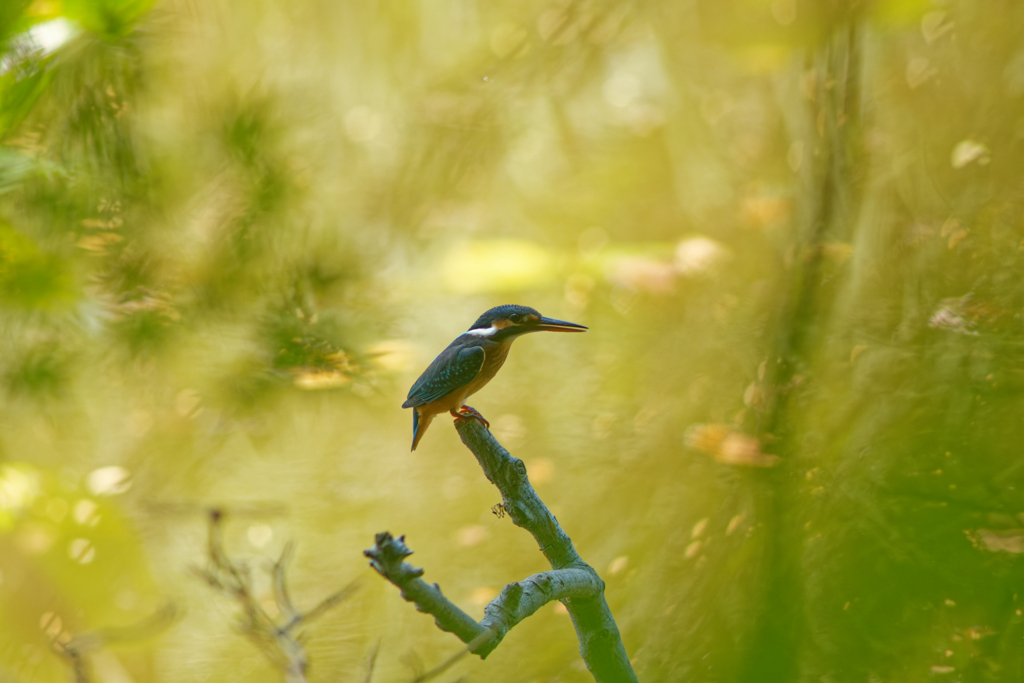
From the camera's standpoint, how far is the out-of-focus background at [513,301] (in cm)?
116

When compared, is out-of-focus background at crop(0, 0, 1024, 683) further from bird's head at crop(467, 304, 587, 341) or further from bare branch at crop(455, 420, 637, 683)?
bird's head at crop(467, 304, 587, 341)

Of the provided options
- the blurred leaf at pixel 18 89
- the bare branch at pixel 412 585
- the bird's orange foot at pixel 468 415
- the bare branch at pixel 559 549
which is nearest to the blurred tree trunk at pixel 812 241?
the bare branch at pixel 559 549

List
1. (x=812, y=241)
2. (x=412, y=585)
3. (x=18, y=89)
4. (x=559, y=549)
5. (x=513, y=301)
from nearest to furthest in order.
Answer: (x=412, y=585), (x=559, y=549), (x=18, y=89), (x=812, y=241), (x=513, y=301)

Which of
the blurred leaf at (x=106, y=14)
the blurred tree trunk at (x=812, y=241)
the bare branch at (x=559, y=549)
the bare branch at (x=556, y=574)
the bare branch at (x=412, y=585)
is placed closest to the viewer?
the bare branch at (x=412, y=585)

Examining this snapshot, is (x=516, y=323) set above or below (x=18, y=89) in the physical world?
below

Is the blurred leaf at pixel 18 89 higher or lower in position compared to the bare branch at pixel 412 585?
higher

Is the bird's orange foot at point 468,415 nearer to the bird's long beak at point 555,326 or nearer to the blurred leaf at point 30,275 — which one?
the bird's long beak at point 555,326

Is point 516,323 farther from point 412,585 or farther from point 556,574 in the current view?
point 412,585

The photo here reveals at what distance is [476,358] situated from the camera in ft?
2.59

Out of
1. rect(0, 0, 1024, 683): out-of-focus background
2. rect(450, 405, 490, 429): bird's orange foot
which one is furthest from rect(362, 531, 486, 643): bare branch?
rect(0, 0, 1024, 683): out-of-focus background

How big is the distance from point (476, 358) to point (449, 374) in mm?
45

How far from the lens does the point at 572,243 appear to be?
1679mm

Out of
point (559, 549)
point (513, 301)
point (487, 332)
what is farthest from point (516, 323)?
point (513, 301)

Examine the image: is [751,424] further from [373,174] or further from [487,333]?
[373,174]
